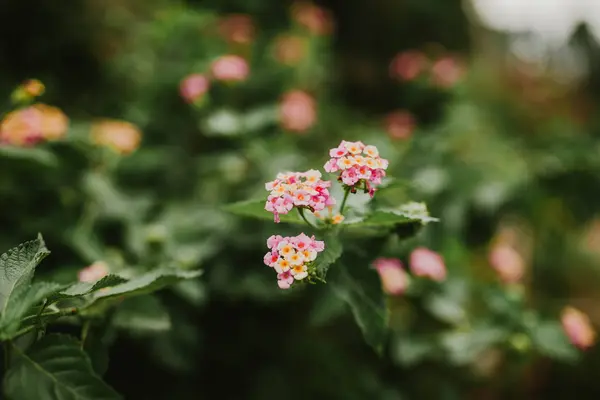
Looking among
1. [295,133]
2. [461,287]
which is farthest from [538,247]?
[295,133]

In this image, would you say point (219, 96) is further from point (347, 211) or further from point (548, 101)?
point (548, 101)

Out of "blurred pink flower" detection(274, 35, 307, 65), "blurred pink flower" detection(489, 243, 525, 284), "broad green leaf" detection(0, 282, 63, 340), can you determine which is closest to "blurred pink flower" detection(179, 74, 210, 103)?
"blurred pink flower" detection(274, 35, 307, 65)

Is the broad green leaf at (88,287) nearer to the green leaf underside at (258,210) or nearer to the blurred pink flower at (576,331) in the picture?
the green leaf underside at (258,210)

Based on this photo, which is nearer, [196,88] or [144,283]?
[144,283]

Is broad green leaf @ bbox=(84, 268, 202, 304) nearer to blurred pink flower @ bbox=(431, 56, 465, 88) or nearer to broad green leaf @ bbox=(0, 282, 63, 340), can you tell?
broad green leaf @ bbox=(0, 282, 63, 340)

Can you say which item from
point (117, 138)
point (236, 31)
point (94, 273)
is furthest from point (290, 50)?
point (94, 273)

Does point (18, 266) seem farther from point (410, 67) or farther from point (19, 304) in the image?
point (410, 67)
